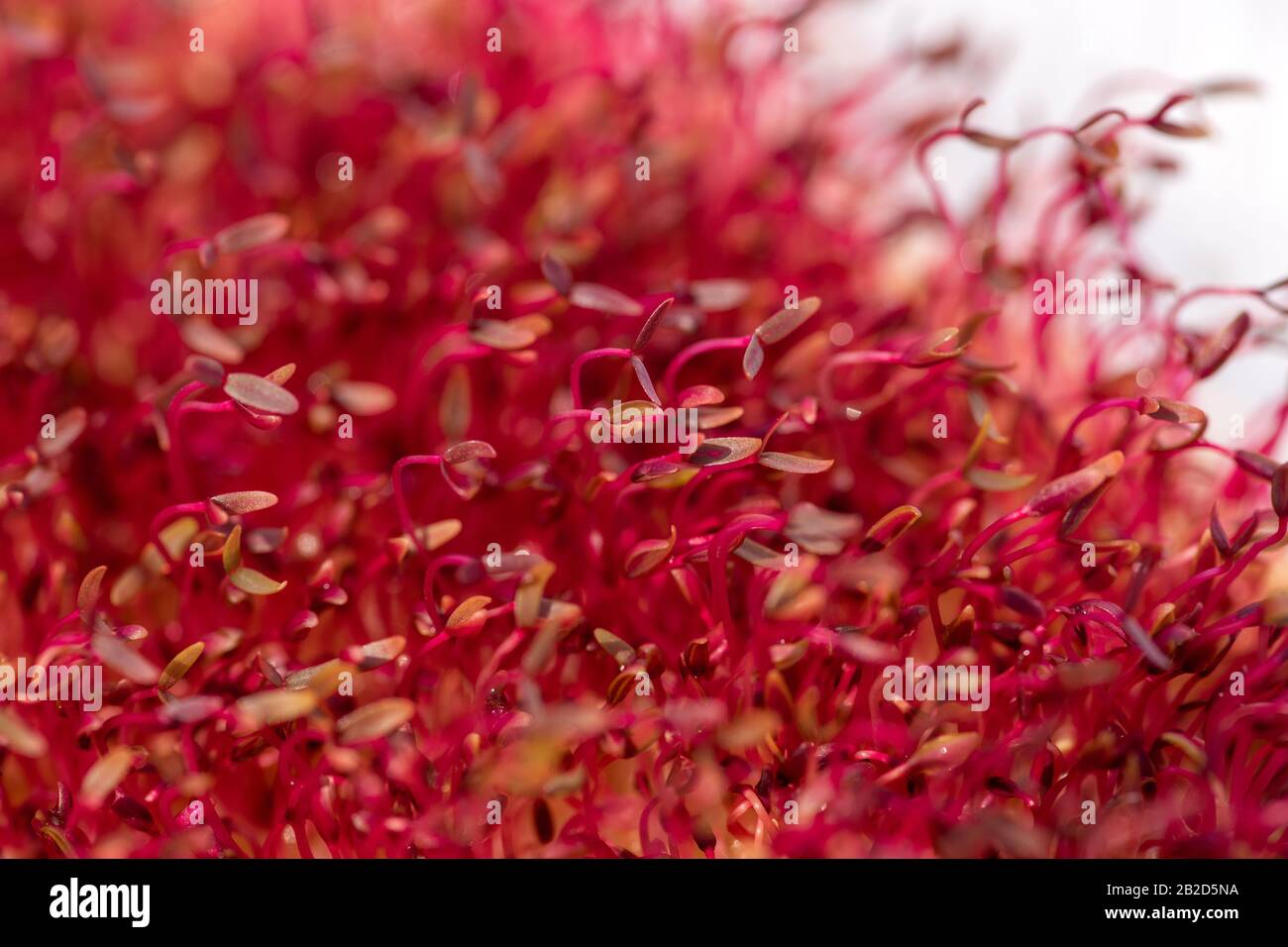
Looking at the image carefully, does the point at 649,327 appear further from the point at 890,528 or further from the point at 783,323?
the point at 890,528

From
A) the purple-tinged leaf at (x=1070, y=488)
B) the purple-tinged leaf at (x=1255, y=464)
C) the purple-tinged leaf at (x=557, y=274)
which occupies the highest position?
the purple-tinged leaf at (x=557, y=274)

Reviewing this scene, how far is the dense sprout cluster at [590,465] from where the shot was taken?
67 cm

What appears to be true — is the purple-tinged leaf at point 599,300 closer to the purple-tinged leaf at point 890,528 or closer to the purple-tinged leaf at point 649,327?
the purple-tinged leaf at point 649,327

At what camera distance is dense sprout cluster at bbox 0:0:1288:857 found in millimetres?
673

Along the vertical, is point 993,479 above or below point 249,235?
below

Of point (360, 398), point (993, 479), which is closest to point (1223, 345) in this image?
point (993, 479)

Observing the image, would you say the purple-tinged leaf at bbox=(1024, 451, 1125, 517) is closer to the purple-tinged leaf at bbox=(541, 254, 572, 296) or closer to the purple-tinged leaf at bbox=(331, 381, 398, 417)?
the purple-tinged leaf at bbox=(541, 254, 572, 296)

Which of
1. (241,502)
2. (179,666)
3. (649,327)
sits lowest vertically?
(179,666)

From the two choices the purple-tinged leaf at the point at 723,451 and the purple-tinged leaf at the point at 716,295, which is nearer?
the purple-tinged leaf at the point at 723,451

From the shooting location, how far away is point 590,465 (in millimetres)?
754

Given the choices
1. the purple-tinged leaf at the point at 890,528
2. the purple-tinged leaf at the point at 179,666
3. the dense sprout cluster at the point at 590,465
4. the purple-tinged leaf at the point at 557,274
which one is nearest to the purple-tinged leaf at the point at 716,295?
the dense sprout cluster at the point at 590,465

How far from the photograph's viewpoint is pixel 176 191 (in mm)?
885
